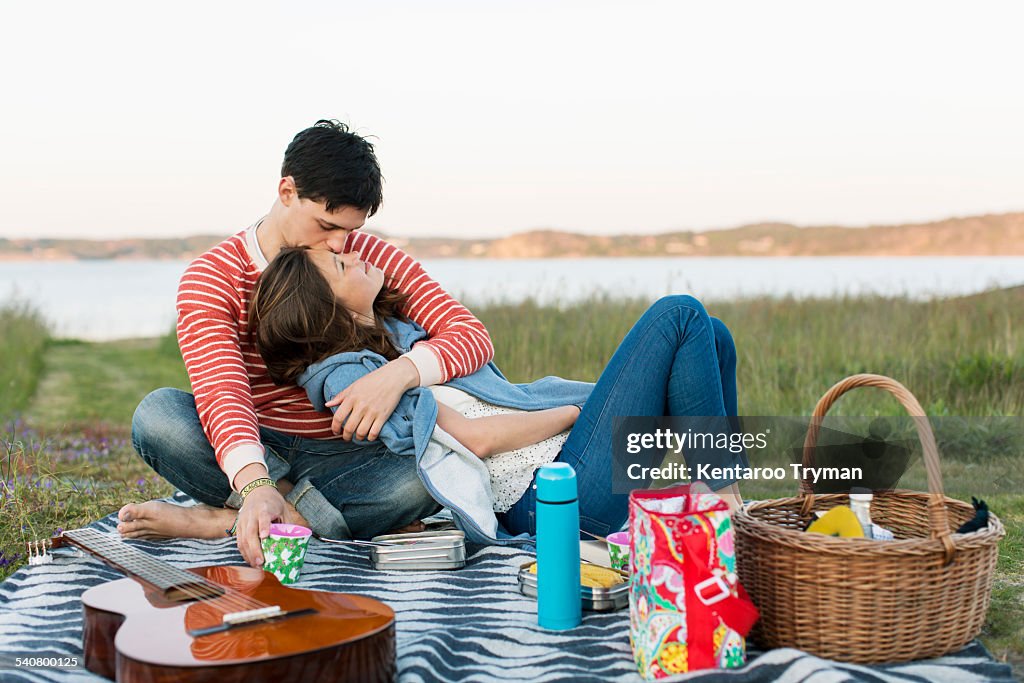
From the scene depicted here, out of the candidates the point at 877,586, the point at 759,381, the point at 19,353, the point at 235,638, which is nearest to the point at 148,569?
the point at 235,638

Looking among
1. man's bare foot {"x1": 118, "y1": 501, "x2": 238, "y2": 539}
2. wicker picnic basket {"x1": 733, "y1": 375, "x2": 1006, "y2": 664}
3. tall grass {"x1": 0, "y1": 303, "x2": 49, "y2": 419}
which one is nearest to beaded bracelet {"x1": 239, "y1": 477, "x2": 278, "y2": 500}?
man's bare foot {"x1": 118, "y1": 501, "x2": 238, "y2": 539}

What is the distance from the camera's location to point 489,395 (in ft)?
10.4

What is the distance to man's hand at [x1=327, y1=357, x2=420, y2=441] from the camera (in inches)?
114

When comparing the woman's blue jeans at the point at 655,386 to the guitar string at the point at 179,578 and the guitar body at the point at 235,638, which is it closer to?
the guitar body at the point at 235,638

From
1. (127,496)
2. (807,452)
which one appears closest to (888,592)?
(807,452)

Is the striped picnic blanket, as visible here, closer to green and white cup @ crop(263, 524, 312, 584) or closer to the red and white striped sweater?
green and white cup @ crop(263, 524, 312, 584)

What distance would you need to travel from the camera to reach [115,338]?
14242mm

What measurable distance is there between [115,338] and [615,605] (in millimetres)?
13277

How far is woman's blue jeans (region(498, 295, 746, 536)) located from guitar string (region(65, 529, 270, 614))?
3.70 feet

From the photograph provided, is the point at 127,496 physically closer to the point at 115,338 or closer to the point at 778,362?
the point at 778,362

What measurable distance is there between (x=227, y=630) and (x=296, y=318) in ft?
4.01

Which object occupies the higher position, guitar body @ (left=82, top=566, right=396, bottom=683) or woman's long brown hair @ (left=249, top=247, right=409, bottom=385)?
woman's long brown hair @ (left=249, top=247, right=409, bottom=385)

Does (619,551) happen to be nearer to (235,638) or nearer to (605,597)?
(605,597)

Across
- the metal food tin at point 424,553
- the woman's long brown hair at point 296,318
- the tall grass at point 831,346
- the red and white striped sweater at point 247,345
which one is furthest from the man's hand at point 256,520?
the tall grass at point 831,346
